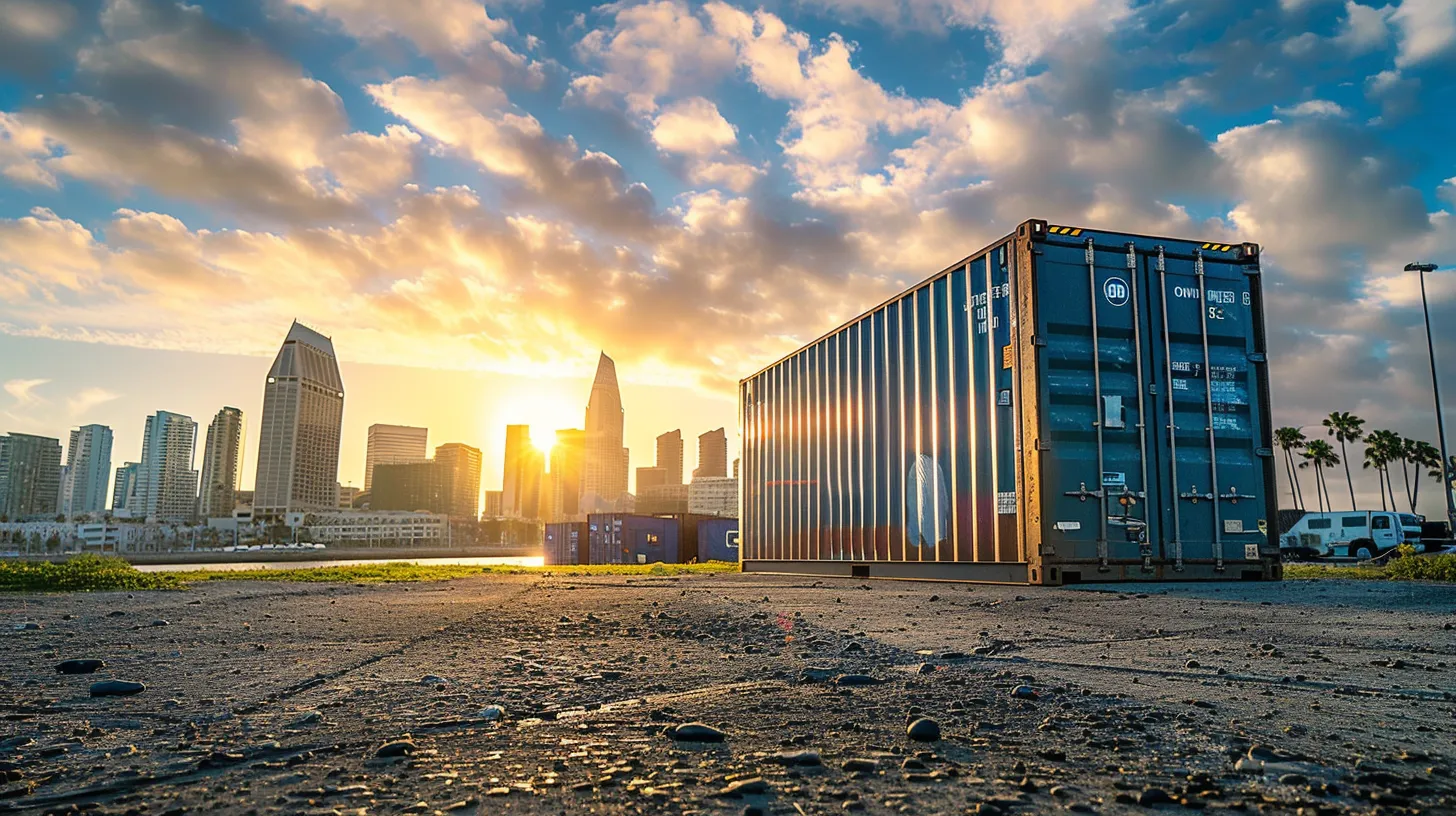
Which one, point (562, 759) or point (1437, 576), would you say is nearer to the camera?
point (562, 759)

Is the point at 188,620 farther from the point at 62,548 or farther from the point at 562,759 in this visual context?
the point at 62,548

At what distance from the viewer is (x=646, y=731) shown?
3527 millimetres

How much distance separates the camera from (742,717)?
3771mm

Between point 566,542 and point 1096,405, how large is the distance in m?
40.2

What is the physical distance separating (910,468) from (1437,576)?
904cm

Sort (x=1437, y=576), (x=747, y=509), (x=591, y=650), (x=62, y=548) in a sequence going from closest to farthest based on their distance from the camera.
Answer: (x=591, y=650) < (x=1437, y=576) < (x=747, y=509) < (x=62, y=548)

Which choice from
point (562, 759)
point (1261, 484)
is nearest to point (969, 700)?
point (562, 759)

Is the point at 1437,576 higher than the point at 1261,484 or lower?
lower

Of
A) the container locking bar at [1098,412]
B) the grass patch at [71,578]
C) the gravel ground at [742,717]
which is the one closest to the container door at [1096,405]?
the container locking bar at [1098,412]

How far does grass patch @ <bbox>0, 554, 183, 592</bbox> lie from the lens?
13.1 m

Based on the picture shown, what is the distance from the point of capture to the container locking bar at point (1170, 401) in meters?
12.6

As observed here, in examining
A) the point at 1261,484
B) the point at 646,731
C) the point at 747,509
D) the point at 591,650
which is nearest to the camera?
the point at 646,731

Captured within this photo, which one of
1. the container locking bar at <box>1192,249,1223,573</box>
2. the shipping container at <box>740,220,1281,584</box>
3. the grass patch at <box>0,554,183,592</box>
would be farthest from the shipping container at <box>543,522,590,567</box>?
the container locking bar at <box>1192,249,1223,573</box>

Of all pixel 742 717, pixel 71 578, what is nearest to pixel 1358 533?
pixel 742 717
